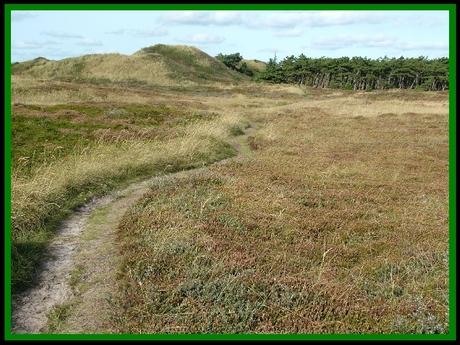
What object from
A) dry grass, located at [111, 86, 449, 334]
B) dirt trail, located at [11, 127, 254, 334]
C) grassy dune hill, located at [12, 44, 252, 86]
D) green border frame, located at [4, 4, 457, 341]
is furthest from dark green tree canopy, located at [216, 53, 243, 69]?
green border frame, located at [4, 4, 457, 341]

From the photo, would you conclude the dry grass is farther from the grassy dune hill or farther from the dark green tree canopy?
the dark green tree canopy

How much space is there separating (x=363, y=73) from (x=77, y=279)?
94.3 metres

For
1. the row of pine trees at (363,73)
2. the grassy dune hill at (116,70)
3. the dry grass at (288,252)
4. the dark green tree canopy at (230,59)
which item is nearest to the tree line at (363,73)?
the row of pine trees at (363,73)

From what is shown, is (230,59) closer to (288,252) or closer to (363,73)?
(363,73)

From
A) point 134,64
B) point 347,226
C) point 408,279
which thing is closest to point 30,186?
point 347,226

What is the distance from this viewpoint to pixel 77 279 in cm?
663

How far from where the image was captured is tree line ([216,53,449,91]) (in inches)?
3374

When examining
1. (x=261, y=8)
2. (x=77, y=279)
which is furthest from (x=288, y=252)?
(x=261, y=8)

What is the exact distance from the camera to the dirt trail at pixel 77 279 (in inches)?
217

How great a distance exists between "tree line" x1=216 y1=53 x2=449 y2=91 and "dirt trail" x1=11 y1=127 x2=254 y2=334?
271ft

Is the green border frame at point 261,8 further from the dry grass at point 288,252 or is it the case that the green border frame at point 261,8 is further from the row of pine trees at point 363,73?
the row of pine trees at point 363,73

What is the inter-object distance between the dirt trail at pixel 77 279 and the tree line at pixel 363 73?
82474 millimetres

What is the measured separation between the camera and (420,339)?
4.85 m

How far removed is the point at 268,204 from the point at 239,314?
4.65 meters
